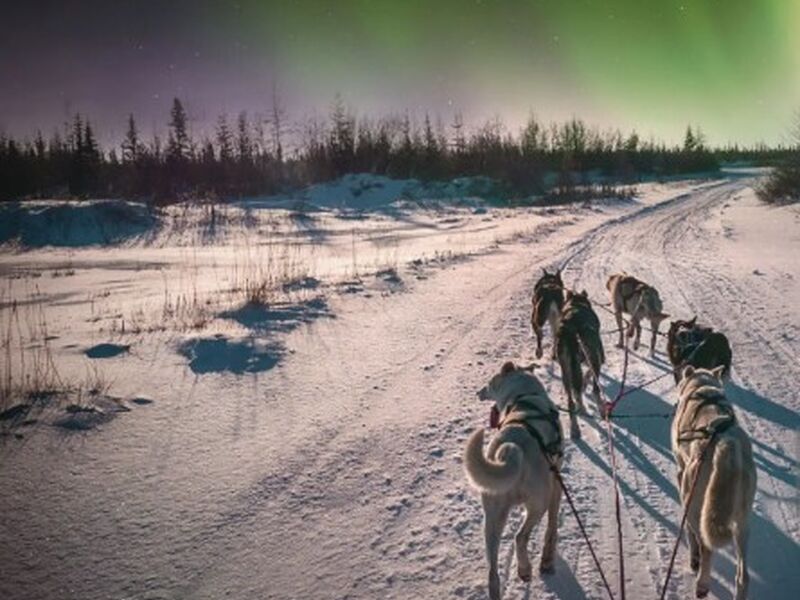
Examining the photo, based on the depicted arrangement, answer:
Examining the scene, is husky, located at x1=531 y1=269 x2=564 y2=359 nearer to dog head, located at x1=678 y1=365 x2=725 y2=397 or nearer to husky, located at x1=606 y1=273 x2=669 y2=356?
husky, located at x1=606 y1=273 x2=669 y2=356

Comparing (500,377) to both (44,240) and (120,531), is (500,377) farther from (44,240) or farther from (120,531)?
(44,240)

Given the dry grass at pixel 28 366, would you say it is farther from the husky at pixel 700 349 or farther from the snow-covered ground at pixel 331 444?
the husky at pixel 700 349

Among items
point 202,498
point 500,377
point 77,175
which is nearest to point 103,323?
point 202,498

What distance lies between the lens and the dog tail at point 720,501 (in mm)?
2883

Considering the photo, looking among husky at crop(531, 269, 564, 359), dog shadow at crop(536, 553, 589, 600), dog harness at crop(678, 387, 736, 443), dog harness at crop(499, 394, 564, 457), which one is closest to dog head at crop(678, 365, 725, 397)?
dog harness at crop(678, 387, 736, 443)

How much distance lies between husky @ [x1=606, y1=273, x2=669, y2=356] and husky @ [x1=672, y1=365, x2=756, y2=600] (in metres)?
4.56

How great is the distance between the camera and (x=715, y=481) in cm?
293

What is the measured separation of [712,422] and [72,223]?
1076 inches

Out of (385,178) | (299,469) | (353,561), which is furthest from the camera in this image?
(385,178)

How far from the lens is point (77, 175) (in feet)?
152

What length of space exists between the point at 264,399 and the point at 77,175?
159ft

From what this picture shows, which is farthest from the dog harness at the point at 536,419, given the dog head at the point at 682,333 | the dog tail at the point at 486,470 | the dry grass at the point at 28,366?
Result: the dry grass at the point at 28,366

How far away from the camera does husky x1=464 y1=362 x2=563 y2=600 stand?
2.97 metres

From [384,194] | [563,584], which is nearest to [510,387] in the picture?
[563,584]
